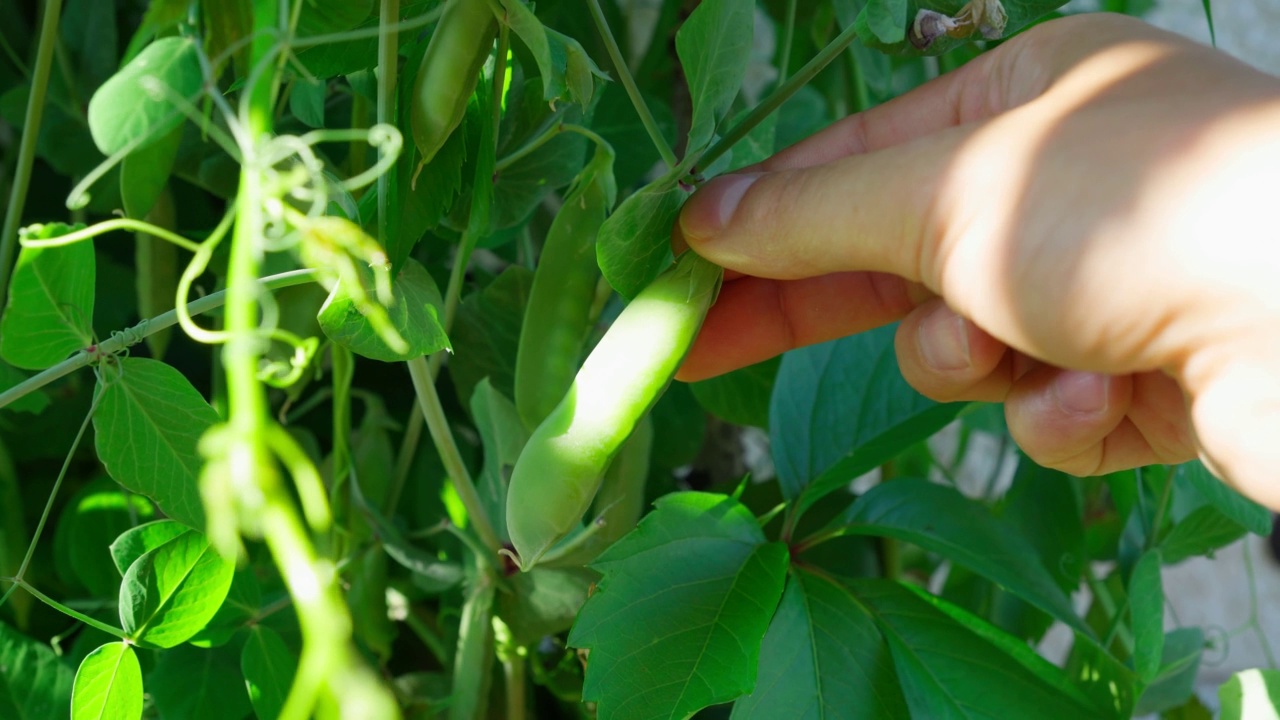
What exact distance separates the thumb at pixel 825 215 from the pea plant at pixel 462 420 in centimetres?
2

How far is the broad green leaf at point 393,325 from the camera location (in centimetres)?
32

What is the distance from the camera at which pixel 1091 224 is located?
0.28 metres

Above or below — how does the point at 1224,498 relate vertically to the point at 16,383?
below

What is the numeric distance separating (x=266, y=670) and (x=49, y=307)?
0.59 ft

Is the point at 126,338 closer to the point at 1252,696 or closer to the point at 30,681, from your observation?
the point at 30,681

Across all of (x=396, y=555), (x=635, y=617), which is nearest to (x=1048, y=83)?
(x=635, y=617)

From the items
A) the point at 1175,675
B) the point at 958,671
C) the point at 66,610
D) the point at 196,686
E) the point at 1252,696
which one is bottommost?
the point at 1175,675

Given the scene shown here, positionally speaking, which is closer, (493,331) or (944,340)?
(944,340)

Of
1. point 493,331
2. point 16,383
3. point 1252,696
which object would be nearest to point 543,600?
point 493,331

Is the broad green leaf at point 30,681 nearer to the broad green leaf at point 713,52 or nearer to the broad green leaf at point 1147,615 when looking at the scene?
the broad green leaf at point 713,52

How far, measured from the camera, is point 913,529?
1.62 feet

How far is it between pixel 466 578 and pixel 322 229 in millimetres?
301

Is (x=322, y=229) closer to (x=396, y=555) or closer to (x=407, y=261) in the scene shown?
(x=407, y=261)

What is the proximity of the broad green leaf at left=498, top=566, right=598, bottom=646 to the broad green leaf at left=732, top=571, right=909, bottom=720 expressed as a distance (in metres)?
0.09
